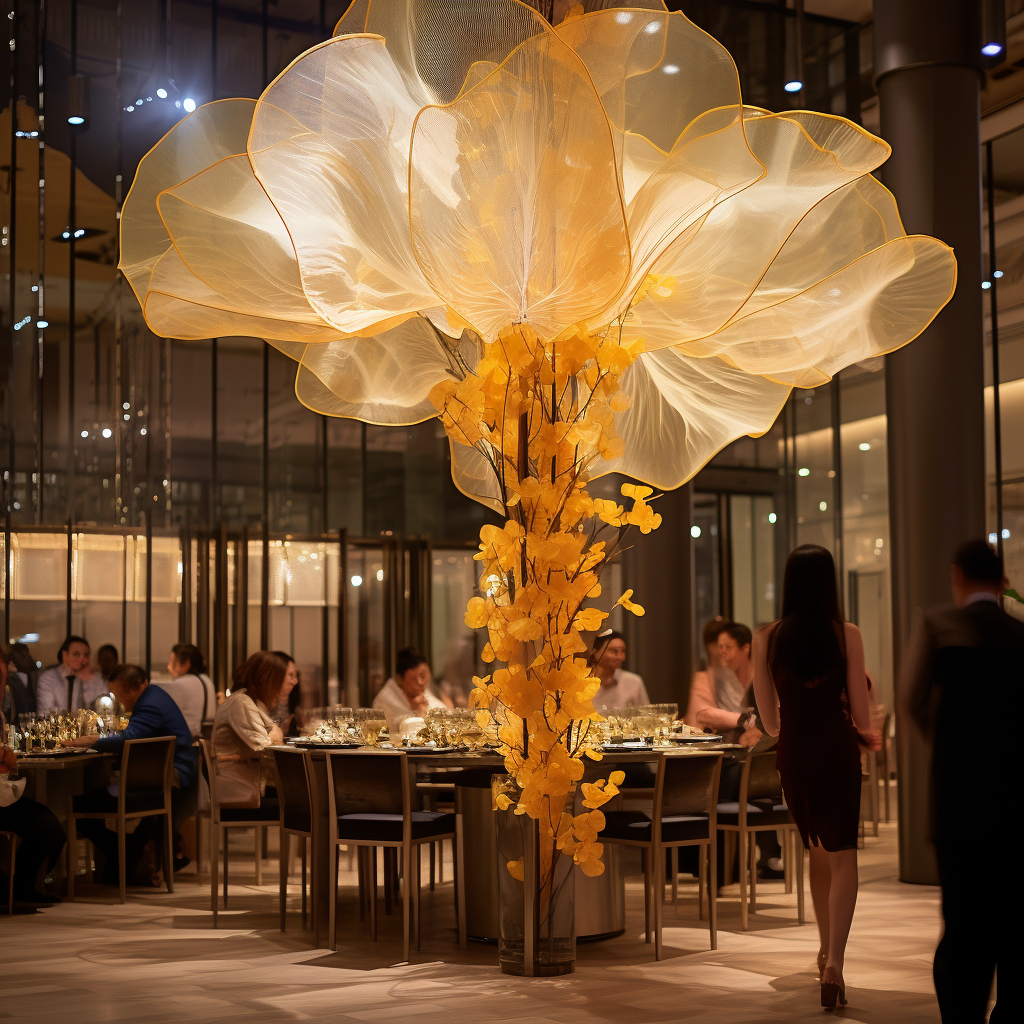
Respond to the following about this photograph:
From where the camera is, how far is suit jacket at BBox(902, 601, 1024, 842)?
385 centimetres

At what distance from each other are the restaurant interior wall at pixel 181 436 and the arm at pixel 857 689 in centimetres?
748

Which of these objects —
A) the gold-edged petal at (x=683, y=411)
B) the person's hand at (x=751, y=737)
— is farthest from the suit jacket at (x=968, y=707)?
the person's hand at (x=751, y=737)

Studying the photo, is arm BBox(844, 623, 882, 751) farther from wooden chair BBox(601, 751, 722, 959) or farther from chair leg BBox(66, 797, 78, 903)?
chair leg BBox(66, 797, 78, 903)

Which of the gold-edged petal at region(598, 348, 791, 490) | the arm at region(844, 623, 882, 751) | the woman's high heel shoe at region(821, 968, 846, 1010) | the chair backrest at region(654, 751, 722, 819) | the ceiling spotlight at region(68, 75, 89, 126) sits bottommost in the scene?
the woman's high heel shoe at region(821, 968, 846, 1010)

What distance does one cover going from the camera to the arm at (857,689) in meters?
5.39

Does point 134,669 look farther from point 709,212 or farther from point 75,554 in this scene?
point 709,212

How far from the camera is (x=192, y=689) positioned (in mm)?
10258

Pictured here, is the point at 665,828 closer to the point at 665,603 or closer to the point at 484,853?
the point at 484,853

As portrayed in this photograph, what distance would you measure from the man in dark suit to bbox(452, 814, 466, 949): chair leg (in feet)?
11.2

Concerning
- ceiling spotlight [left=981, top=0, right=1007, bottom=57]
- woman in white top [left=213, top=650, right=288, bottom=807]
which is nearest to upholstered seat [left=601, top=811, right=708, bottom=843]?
woman in white top [left=213, top=650, right=288, bottom=807]

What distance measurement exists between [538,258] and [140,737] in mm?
5394

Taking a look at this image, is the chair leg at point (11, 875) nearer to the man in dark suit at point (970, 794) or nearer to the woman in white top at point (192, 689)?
the woman in white top at point (192, 689)

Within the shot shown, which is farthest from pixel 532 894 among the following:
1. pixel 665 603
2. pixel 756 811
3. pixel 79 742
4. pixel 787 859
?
pixel 665 603

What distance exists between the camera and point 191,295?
17.1 ft
